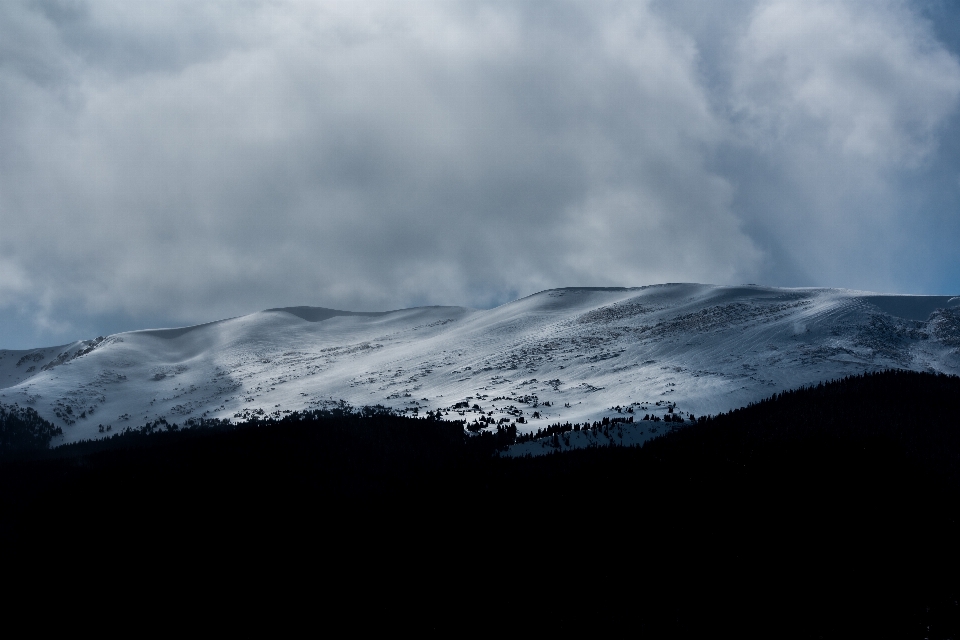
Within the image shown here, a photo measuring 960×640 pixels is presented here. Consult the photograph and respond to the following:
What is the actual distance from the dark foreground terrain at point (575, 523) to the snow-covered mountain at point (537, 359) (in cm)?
778

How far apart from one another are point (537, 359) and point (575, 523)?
38.7 metres

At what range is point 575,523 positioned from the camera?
26.6 metres

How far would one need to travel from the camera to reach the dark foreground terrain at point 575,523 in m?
20.9

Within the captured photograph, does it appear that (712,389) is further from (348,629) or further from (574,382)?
(348,629)

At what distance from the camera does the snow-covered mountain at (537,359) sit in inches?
1887

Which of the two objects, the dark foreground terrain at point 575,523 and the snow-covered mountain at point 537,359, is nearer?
the dark foreground terrain at point 575,523

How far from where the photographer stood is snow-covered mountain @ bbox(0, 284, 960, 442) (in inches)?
1887

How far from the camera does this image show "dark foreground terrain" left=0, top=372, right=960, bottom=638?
68.5ft

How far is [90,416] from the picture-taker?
2751 inches

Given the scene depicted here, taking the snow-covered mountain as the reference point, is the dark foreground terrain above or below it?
below

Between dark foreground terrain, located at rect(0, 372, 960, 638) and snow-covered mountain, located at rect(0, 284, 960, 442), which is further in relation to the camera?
snow-covered mountain, located at rect(0, 284, 960, 442)

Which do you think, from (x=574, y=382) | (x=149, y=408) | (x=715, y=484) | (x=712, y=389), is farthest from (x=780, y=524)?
(x=149, y=408)

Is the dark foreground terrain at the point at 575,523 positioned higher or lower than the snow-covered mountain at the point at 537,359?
lower

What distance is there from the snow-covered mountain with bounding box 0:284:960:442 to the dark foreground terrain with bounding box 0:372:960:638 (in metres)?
7.78
